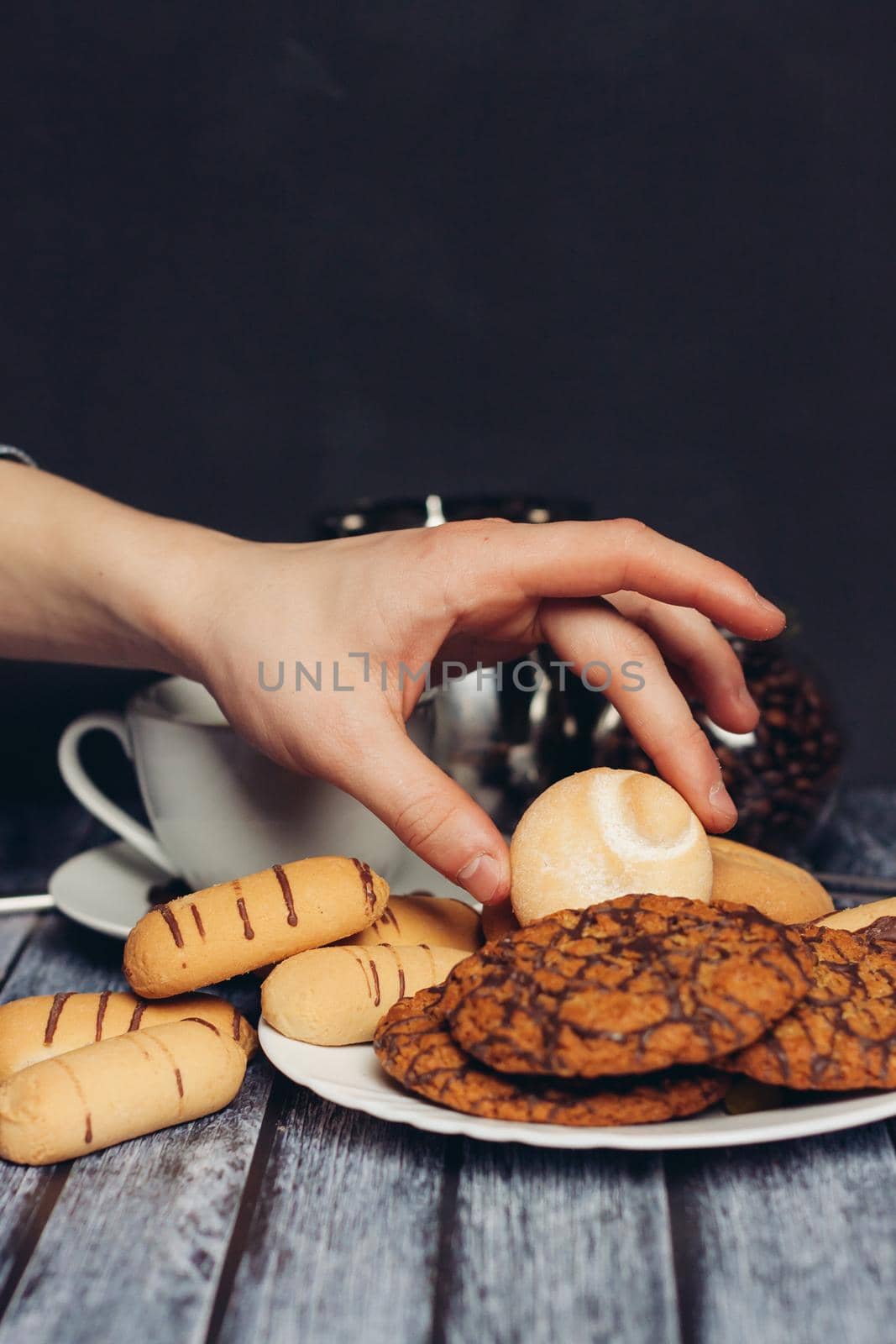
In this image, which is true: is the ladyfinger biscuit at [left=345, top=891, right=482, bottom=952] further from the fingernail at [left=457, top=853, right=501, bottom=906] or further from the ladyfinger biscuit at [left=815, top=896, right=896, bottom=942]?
the ladyfinger biscuit at [left=815, top=896, right=896, bottom=942]

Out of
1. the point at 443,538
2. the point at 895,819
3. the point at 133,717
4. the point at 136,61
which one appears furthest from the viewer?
the point at 136,61

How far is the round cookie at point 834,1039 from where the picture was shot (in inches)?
29.7

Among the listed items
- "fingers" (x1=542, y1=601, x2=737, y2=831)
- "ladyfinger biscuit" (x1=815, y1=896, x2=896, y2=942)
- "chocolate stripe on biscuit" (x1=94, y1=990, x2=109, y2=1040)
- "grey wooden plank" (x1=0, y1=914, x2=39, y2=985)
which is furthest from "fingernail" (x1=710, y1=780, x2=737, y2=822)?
"grey wooden plank" (x1=0, y1=914, x2=39, y2=985)

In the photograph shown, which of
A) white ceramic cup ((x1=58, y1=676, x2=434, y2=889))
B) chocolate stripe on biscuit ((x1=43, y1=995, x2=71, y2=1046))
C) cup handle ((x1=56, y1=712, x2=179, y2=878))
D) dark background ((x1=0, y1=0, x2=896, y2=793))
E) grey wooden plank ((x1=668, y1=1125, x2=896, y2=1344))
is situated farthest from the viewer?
dark background ((x1=0, y1=0, x2=896, y2=793))

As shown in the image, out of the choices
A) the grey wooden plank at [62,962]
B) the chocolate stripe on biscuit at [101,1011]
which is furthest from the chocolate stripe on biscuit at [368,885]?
the grey wooden plank at [62,962]

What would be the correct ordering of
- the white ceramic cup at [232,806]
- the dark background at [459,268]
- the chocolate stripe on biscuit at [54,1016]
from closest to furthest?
the chocolate stripe on biscuit at [54,1016] < the white ceramic cup at [232,806] < the dark background at [459,268]

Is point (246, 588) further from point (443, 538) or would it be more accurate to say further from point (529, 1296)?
point (529, 1296)

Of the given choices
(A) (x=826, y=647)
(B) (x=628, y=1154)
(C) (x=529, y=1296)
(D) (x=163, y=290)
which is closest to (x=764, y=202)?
(A) (x=826, y=647)

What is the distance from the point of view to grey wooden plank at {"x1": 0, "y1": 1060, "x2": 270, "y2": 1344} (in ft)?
2.30

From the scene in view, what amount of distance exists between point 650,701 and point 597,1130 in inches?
17.2

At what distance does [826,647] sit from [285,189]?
1262mm

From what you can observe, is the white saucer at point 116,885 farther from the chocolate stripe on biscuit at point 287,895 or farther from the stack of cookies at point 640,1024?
the stack of cookies at point 640,1024

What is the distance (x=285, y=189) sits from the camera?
2080 millimetres

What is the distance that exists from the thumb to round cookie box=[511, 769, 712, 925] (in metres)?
0.02
